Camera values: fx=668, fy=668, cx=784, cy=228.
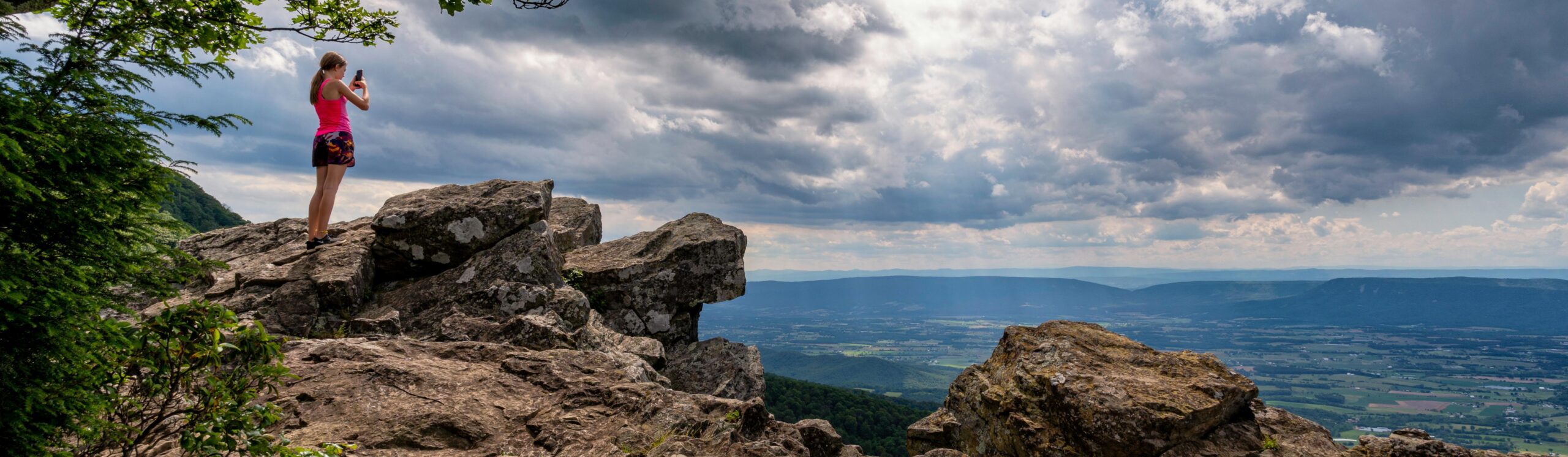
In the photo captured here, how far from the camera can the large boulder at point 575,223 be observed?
23438mm

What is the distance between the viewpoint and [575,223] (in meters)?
25.1

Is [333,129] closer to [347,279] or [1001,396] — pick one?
[347,279]

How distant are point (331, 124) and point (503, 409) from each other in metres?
9.53

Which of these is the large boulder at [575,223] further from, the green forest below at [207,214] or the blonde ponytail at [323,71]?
the green forest below at [207,214]

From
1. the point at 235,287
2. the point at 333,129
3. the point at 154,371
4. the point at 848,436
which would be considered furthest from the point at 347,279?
the point at 848,436

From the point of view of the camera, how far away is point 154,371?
689 centimetres

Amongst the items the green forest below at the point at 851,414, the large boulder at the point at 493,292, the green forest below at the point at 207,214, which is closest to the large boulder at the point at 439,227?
the large boulder at the point at 493,292

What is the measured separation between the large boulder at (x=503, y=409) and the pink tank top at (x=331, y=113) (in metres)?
6.03

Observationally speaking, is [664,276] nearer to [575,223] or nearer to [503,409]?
[575,223]

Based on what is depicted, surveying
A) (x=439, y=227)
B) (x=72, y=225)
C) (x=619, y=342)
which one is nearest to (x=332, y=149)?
(x=439, y=227)

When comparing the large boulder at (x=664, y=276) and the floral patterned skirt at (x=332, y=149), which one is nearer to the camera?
the floral patterned skirt at (x=332, y=149)

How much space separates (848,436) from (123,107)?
4603cm

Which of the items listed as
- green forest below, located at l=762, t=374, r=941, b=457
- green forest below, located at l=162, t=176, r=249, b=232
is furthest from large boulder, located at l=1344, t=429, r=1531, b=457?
green forest below, located at l=162, t=176, r=249, b=232

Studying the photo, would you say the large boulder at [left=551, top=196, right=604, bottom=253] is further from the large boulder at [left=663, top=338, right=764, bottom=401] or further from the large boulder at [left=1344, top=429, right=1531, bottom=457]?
the large boulder at [left=1344, top=429, right=1531, bottom=457]
